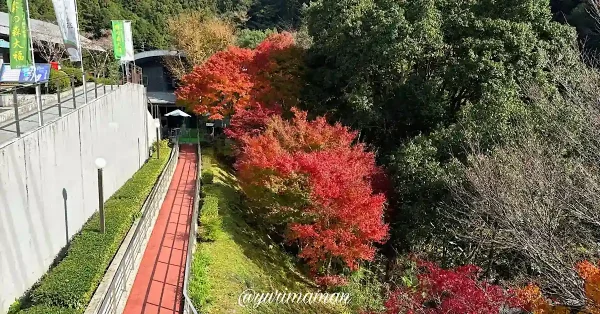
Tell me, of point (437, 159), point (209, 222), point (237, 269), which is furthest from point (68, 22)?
point (437, 159)

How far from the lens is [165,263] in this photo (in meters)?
11.5

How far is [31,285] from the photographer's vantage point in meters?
9.43

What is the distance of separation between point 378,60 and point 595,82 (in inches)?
349

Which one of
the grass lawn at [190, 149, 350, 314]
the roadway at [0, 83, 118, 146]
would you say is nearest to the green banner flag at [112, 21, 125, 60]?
the roadway at [0, 83, 118, 146]

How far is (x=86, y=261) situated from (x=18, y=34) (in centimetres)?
559

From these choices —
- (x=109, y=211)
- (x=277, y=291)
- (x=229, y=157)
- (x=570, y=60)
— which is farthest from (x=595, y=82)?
(x=229, y=157)

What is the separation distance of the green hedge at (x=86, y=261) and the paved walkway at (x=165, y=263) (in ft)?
2.71

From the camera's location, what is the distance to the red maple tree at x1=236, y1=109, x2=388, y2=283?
45.0 feet

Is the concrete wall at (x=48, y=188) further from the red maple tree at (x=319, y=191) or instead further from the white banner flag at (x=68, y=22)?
the red maple tree at (x=319, y=191)

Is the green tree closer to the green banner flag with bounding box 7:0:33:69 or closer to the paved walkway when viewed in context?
the paved walkway

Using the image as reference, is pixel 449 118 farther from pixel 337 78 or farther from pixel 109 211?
pixel 109 211

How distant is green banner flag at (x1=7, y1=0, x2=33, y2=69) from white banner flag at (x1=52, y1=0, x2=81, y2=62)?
2529 millimetres

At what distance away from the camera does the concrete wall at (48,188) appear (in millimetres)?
8648

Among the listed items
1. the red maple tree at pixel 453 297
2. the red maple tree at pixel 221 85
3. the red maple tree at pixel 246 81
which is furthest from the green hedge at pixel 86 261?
the red maple tree at pixel 221 85
